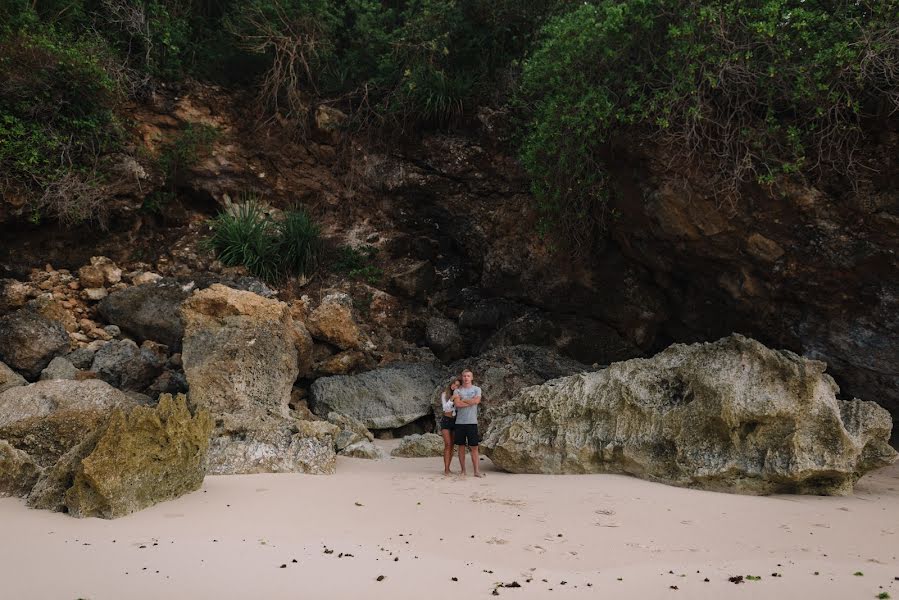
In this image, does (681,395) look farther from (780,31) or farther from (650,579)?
(780,31)

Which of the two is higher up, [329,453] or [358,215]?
[358,215]

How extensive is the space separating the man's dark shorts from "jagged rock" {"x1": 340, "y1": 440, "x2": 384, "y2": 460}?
4.13 feet

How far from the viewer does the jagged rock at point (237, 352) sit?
27.3ft

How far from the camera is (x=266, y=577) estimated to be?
12.5 feet

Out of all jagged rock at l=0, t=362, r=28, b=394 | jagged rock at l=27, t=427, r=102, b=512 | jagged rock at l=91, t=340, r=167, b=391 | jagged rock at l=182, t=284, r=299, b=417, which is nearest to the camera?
jagged rock at l=27, t=427, r=102, b=512

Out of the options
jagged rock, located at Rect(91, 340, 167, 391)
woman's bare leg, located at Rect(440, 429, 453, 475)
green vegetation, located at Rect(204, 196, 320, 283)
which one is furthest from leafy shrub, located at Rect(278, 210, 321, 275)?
woman's bare leg, located at Rect(440, 429, 453, 475)

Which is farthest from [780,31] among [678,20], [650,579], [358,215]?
[358,215]

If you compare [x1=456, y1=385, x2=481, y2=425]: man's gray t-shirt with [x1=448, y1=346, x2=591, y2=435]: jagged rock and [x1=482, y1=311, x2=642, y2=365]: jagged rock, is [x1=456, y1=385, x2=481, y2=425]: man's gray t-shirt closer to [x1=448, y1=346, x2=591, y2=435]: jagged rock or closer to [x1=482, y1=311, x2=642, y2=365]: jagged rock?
[x1=448, y1=346, x2=591, y2=435]: jagged rock

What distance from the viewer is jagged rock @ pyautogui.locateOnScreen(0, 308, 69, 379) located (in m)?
9.67

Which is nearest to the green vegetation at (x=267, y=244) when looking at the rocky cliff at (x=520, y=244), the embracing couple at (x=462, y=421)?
the rocky cliff at (x=520, y=244)

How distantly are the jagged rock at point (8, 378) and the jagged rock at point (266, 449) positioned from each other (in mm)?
3727

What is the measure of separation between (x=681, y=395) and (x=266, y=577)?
14.5 feet

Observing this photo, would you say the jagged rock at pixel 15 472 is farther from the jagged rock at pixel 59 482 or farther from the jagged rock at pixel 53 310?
the jagged rock at pixel 53 310

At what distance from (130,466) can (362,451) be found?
3132 millimetres
